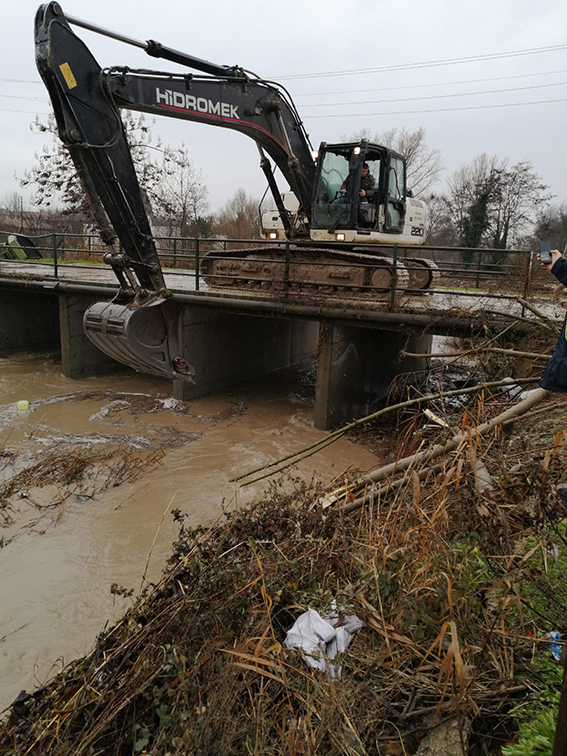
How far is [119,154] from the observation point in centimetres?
674

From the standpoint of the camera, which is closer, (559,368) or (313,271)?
(559,368)

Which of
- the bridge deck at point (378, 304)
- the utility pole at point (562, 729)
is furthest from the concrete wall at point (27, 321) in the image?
the utility pole at point (562, 729)

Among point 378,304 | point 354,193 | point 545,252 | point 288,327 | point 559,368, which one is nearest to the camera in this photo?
point 559,368

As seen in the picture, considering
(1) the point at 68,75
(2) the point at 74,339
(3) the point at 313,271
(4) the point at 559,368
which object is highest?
(1) the point at 68,75

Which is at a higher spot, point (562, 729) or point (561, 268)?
point (561, 268)

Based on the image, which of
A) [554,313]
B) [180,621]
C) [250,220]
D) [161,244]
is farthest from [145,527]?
[250,220]

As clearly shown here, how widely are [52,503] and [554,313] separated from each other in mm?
7753

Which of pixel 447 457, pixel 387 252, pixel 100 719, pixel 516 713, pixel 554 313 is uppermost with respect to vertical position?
pixel 387 252

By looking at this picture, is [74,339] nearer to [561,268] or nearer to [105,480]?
[105,480]

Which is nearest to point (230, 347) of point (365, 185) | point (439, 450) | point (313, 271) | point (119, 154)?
point (313, 271)

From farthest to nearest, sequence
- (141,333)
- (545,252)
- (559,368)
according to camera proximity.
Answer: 1. (141,333)
2. (545,252)
3. (559,368)

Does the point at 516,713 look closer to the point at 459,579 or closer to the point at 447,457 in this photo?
the point at 459,579

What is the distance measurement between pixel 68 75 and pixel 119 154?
3.20ft

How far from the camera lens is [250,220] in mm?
34156
